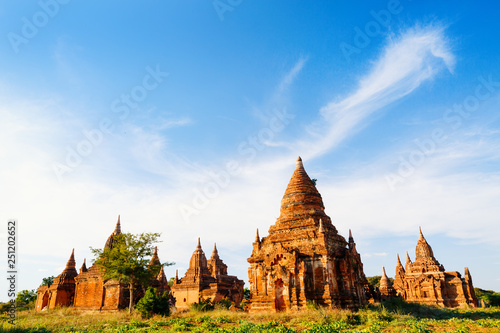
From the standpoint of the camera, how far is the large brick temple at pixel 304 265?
22.9m

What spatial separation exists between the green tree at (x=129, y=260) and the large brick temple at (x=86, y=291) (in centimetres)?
283

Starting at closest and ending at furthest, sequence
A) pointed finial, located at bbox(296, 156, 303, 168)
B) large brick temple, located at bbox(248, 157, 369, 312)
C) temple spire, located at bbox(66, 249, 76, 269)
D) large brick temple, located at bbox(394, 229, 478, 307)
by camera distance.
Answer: large brick temple, located at bbox(248, 157, 369, 312) → pointed finial, located at bbox(296, 156, 303, 168) → temple spire, located at bbox(66, 249, 76, 269) → large brick temple, located at bbox(394, 229, 478, 307)

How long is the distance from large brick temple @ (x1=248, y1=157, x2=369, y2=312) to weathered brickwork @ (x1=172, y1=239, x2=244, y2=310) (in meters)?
11.3

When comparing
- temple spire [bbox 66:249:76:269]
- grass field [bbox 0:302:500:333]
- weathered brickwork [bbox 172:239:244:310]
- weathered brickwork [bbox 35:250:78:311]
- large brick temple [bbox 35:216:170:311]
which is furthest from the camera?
temple spire [bbox 66:249:76:269]

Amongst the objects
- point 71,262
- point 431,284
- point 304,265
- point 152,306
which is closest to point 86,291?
point 71,262

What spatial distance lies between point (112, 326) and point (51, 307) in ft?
73.5

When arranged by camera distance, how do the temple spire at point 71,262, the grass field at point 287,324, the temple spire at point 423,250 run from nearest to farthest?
the grass field at point 287,324
the temple spire at point 71,262
the temple spire at point 423,250

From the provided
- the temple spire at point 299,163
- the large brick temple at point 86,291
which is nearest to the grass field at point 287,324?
the large brick temple at point 86,291

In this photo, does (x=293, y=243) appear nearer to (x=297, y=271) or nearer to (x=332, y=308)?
(x=297, y=271)

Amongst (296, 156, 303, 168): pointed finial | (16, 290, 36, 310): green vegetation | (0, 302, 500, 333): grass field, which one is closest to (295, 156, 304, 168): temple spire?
(296, 156, 303, 168): pointed finial

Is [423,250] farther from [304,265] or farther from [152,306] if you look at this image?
[152,306]

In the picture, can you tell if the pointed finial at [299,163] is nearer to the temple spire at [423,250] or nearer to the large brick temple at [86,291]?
the large brick temple at [86,291]

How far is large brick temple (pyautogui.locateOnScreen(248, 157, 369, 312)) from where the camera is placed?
2286 cm

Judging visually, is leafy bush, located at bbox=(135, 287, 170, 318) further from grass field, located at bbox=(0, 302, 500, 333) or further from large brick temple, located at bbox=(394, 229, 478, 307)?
large brick temple, located at bbox=(394, 229, 478, 307)
